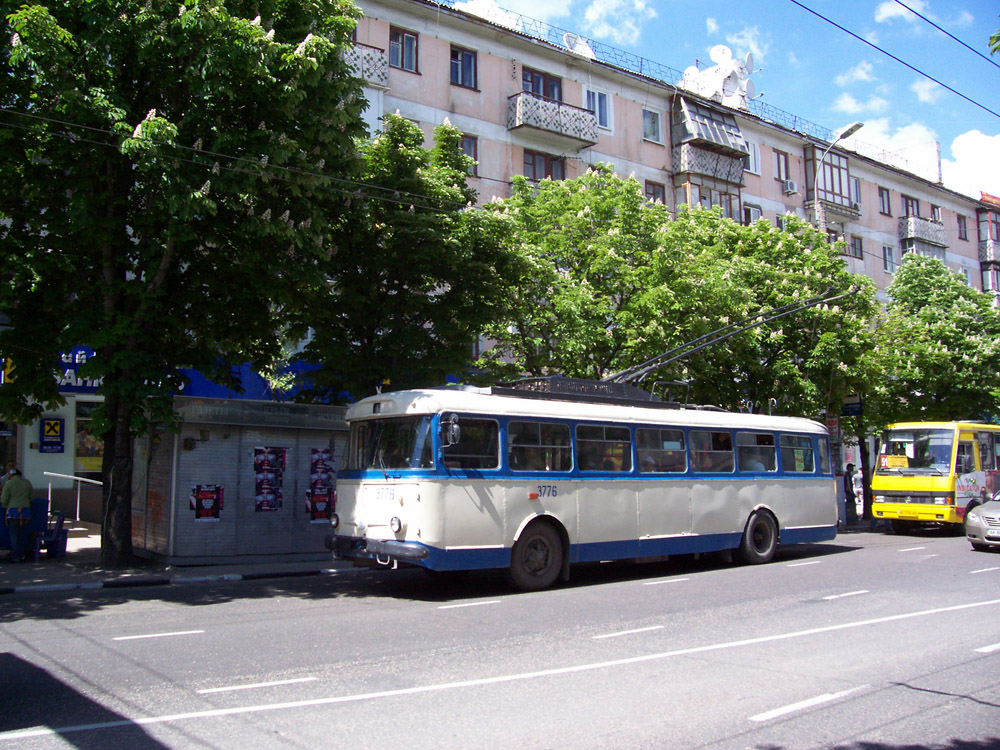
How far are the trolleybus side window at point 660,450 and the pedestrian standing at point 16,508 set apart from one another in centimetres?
1096

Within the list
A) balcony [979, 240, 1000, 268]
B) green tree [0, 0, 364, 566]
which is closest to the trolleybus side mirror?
green tree [0, 0, 364, 566]

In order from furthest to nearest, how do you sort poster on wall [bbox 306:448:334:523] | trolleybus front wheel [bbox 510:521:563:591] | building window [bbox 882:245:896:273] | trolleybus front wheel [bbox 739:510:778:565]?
building window [bbox 882:245:896:273]
poster on wall [bbox 306:448:334:523]
trolleybus front wheel [bbox 739:510:778:565]
trolleybus front wheel [bbox 510:521:563:591]

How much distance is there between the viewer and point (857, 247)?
139 feet

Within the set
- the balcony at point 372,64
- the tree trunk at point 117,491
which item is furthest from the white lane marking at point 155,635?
the balcony at point 372,64

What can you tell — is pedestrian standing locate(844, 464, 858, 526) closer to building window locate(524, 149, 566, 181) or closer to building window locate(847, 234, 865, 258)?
building window locate(524, 149, 566, 181)

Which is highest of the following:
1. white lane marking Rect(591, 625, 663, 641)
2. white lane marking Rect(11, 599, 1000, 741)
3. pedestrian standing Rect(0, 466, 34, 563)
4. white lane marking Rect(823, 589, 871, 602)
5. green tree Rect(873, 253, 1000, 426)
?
green tree Rect(873, 253, 1000, 426)

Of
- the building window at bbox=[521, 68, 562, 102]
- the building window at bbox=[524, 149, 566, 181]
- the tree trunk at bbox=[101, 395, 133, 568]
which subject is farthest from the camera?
the building window at bbox=[521, 68, 562, 102]

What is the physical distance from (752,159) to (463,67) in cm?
1515

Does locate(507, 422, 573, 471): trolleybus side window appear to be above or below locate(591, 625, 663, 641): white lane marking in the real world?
above

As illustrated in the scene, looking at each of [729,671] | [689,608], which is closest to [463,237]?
[689,608]

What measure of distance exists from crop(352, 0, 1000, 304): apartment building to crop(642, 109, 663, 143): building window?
5cm

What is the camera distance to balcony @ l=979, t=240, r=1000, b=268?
5003 centimetres

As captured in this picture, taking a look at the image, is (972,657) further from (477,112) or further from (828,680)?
(477,112)

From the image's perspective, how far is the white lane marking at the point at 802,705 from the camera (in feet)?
20.8
